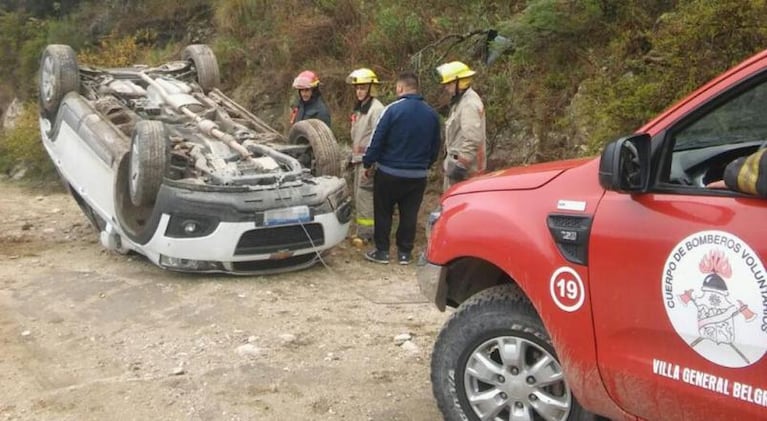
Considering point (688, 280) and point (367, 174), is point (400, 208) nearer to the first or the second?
point (367, 174)

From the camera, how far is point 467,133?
281 inches

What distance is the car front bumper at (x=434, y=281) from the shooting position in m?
3.78

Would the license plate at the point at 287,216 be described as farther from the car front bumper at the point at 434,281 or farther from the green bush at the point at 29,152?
the green bush at the point at 29,152

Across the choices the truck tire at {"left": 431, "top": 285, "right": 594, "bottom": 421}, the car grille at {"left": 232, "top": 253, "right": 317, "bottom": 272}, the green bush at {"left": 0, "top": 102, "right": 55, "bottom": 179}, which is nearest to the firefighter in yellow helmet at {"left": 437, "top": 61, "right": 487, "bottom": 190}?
the car grille at {"left": 232, "top": 253, "right": 317, "bottom": 272}

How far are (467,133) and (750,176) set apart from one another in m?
4.67

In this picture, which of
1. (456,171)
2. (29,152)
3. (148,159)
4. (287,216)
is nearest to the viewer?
(148,159)

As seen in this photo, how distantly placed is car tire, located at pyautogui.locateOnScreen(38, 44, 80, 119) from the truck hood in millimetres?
5904

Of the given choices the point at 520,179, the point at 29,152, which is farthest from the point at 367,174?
the point at 29,152

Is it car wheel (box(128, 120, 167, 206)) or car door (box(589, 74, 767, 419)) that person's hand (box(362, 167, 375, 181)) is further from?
car door (box(589, 74, 767, 419))

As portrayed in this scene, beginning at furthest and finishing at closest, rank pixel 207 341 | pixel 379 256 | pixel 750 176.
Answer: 1. pixel 379 256
2. pixel 207 341
3. pixel 750 176

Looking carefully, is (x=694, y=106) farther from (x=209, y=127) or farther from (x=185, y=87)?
(x=185, y=87)

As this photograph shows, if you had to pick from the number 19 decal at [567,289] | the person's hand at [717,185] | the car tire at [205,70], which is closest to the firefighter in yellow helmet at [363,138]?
the car tire at [205,70]

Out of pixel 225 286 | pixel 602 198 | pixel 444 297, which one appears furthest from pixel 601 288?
pixel 225 286

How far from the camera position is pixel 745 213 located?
253cm
